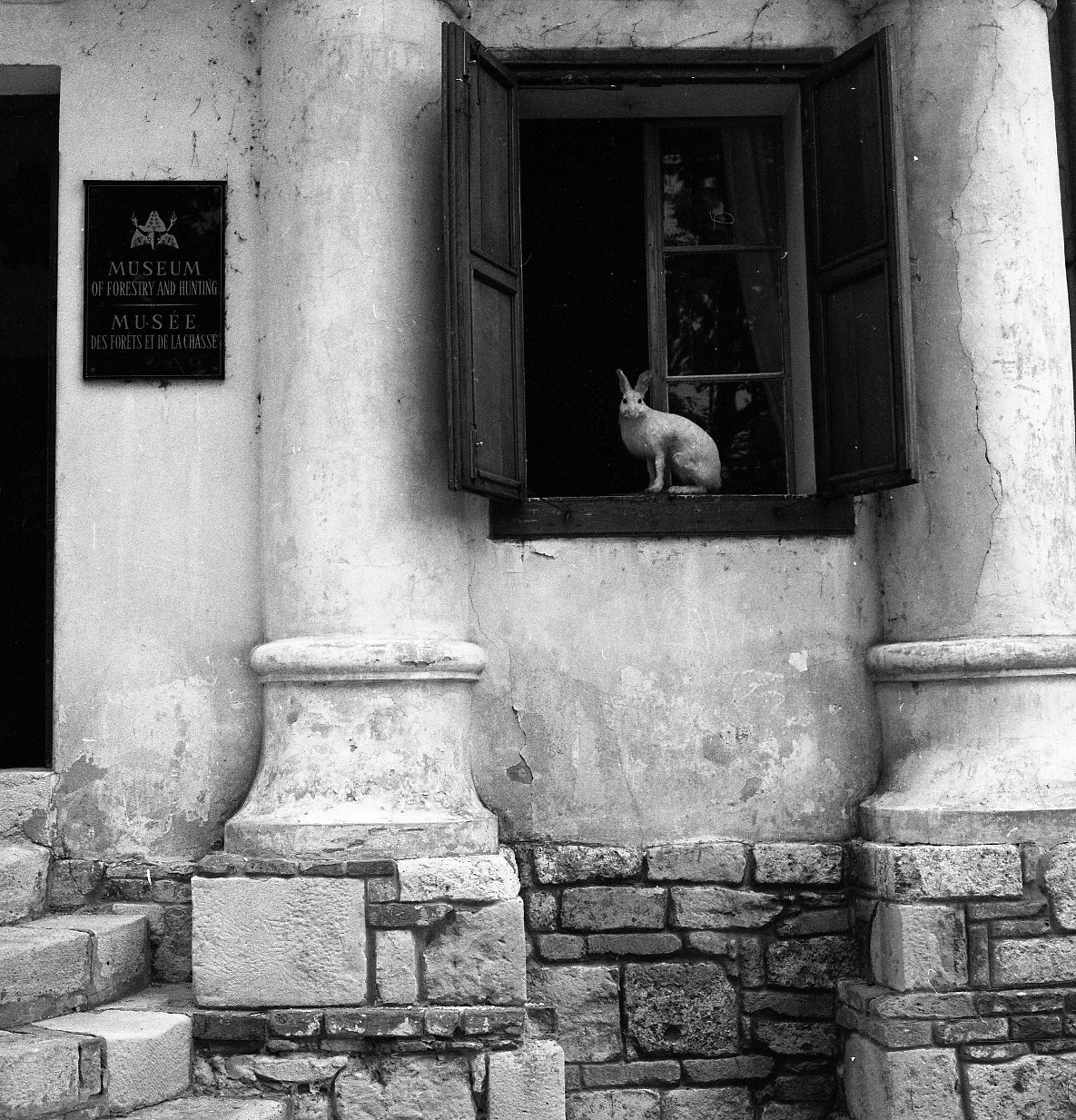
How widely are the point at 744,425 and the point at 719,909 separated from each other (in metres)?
1.82

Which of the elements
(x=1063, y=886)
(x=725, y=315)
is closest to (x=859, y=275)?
(x=725, y=315)

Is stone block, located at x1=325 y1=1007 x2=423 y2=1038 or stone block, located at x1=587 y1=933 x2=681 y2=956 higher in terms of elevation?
stone block, located at x1=587 y1=933 x2=681 y2=956

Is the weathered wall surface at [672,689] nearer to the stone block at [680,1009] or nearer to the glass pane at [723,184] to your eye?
the stone block at [680,1009]

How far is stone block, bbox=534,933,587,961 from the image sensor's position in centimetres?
470

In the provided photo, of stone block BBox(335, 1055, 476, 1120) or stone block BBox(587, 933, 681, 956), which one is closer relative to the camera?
stone block BBox(335, 1055, 476, 1120)

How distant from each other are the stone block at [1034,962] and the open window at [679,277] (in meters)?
1.52

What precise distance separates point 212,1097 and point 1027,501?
3.24m

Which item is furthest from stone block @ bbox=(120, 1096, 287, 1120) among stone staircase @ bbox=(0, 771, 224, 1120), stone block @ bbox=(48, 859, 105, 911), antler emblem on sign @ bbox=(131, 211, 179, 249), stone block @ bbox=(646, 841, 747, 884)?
antler emblem on sign @ bbox=(131, 211, 179, 249)

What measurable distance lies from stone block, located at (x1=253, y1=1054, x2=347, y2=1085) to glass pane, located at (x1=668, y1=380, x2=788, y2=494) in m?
2.51

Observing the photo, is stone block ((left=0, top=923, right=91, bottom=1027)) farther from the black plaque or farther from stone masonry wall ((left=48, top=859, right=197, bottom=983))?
the black plaque

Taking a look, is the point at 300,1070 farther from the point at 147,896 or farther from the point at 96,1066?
the point at 147,896

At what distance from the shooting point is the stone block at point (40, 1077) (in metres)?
3.54

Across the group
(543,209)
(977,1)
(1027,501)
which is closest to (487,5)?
(543,209)

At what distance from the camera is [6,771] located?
4.75 m
